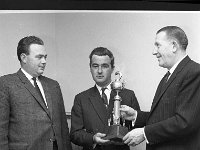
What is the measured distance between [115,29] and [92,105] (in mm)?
252

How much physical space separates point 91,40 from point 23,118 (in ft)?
1.14

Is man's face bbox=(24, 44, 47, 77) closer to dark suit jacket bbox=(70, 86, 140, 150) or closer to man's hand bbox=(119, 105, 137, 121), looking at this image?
dark suit jacket bbox=(70, 86, 140, 150)

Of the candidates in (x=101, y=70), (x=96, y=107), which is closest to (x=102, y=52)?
(x=101, y=70)

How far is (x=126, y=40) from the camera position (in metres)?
1.07

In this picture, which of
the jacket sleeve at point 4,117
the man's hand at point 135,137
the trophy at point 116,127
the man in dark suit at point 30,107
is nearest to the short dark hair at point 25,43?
the man in dark suit at point 30,107

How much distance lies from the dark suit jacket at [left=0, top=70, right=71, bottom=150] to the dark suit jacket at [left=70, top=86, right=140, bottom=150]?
7 centimetres

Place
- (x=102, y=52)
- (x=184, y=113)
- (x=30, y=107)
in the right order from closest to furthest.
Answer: (x=184, y=113) → (x=30, y=107) → (x=102, y=52)

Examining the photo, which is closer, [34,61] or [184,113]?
[184,113]

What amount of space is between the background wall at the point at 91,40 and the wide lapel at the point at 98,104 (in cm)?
9

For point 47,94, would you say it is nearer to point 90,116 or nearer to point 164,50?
point 90,116

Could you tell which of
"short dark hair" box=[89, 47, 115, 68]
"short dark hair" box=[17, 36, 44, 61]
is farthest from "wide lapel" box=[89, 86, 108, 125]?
"short dark hair" box=[17, 36, 44, 61]

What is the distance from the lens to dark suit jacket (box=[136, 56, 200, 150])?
81 cm

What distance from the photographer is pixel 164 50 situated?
0.89 meters

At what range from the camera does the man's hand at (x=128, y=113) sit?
38.7 inches
